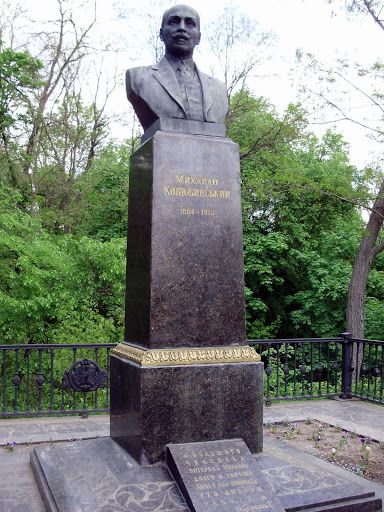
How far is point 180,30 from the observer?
4980 millimetres

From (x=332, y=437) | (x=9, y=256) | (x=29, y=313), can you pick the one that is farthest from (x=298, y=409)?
(x=9, y=256)

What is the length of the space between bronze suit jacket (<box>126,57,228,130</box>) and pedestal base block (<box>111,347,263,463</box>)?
2.21 m

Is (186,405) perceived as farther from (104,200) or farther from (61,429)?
(104,200)

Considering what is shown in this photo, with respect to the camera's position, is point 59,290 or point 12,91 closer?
point 59,290

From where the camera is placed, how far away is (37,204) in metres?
19.6

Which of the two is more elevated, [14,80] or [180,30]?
[14,80]

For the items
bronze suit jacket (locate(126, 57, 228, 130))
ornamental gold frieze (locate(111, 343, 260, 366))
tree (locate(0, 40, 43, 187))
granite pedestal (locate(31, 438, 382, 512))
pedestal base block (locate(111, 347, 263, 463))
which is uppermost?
tree (locate(0, 40, 43, 187))

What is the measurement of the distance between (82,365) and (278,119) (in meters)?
13.7

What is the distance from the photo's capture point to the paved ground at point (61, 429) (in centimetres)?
441

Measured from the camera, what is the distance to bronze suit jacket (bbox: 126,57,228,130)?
194 inches

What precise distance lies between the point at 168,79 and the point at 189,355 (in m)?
2.45

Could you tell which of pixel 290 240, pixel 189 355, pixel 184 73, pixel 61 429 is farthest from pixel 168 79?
pixel 290 240

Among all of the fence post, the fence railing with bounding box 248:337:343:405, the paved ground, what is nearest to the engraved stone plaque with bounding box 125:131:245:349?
the paved ground

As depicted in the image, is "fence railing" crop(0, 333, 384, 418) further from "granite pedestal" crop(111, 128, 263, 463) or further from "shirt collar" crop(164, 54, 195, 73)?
"shirt collar" crop(164, 54, 195, 73)
